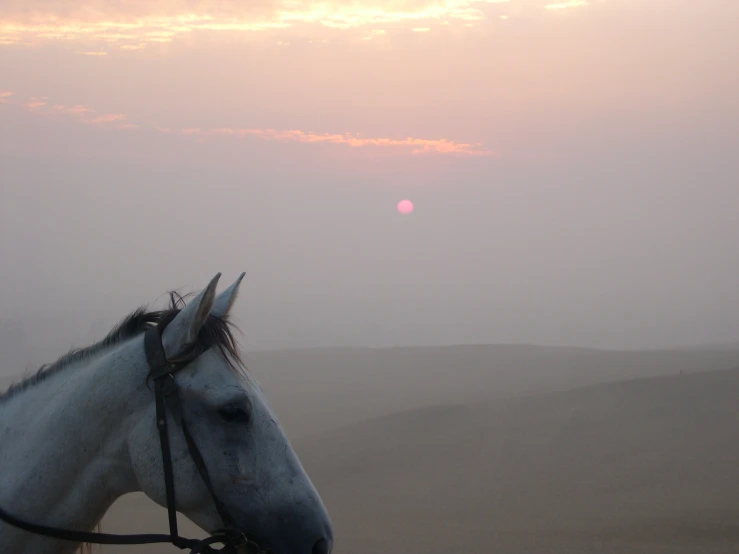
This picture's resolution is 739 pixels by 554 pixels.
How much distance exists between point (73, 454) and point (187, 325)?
0.70m

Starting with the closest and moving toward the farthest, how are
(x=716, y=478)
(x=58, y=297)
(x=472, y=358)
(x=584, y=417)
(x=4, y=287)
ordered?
1. (x=716, y=478)
2. (x=584, y=417)
3. (x=472, y=358)
4. (x=58, y=297)
5. (x=4, y=287)

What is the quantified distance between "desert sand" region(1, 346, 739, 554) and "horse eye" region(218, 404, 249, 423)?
846 centimetres

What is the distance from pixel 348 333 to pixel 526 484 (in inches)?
4241

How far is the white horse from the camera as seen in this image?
105 inches

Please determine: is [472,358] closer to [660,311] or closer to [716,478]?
[716,478]

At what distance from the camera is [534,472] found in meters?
15.6

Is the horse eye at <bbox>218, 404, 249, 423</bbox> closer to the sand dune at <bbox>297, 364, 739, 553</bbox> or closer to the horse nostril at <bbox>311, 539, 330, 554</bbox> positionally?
the horse nostril at <bbox>311, 539, 330, 554</bbox>

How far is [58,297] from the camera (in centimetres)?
17975

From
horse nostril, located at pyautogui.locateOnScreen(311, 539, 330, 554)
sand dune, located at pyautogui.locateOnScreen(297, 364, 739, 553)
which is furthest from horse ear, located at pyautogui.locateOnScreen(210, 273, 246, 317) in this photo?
sand dune, located at pyautogui.locateOnScreen(297, 364, 739, 553)

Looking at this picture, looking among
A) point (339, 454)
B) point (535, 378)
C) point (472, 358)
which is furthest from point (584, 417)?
point (472, 358)

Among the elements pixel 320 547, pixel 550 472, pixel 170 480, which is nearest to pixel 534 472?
pixel 550 472

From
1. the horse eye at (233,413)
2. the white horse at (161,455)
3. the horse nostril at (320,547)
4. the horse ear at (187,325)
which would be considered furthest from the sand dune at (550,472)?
the horse ear at (187,325)

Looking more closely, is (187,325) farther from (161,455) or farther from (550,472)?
(550,472)

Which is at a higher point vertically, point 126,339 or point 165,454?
point 126,339
